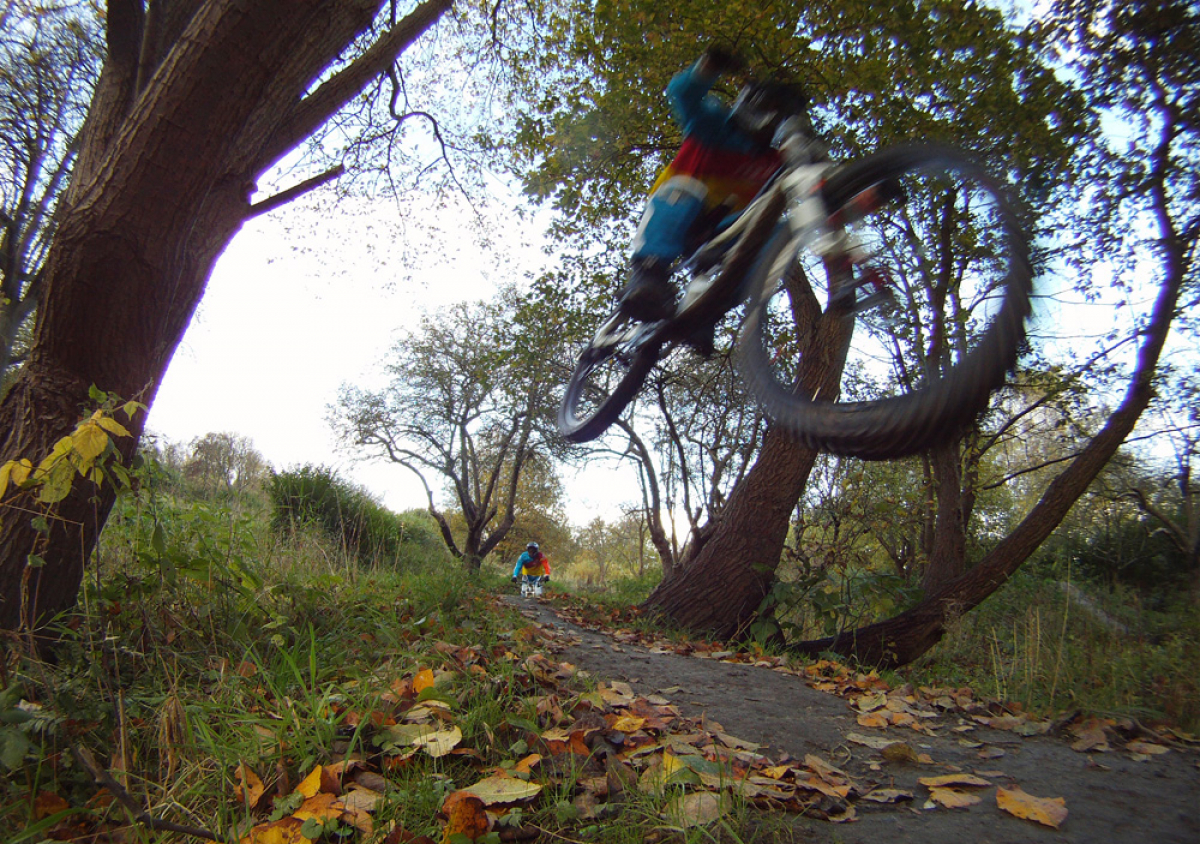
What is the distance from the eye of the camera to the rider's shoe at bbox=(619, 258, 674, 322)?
326 centimetres

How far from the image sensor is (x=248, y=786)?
1.61 m

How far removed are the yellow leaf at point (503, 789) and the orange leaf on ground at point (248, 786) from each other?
1.91 ft

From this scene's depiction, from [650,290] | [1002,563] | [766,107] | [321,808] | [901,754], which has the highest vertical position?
[766,107]

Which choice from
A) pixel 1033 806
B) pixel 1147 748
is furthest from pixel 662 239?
pixel 1147 748

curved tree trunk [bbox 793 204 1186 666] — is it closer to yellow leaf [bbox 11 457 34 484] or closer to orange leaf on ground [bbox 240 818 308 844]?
orange leaf on ground [bbox 240 818 308 844]

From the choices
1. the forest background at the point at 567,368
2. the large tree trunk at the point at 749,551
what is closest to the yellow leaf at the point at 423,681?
the forest background at the point at 567,368

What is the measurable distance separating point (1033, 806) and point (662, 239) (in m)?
2.75

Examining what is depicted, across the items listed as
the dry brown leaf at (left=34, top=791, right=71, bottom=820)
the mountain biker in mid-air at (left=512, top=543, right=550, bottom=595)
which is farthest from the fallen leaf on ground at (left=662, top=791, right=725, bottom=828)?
the mountain biker in mid-air at (left=512, top=543, right=550, bottom=595)

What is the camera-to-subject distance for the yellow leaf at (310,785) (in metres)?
1.52

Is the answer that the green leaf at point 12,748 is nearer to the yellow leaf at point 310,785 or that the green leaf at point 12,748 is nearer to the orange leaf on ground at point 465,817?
the yellow leaf at point 310,785

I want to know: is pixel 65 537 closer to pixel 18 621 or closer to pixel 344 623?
pixel 18 621

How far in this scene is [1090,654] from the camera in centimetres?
469

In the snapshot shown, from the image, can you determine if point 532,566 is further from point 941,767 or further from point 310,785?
point 310,785

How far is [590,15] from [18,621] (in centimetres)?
612
